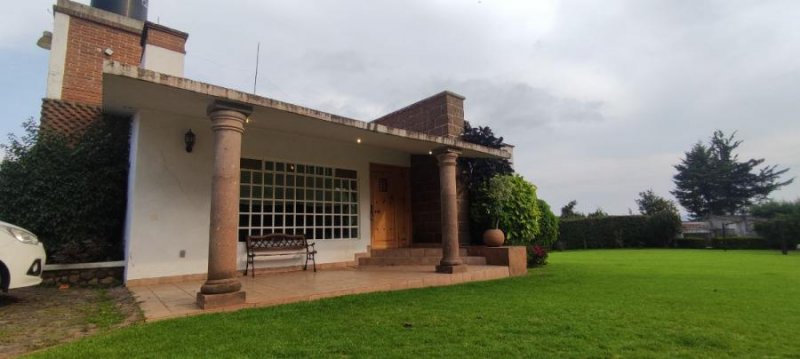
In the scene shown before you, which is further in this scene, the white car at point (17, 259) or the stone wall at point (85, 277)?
the stone wall at point (85, 277)

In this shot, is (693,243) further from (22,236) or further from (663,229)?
(22,236)

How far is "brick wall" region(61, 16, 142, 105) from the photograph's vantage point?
8.70 metres

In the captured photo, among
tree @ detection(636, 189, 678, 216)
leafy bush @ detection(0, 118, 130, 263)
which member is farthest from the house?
tree @ detection(636, 189, 678, 216)

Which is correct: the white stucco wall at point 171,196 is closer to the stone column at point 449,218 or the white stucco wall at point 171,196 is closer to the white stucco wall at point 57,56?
the stone column at point 449,218

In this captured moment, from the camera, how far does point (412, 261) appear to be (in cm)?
805

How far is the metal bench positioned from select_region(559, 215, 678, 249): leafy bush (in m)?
17.9

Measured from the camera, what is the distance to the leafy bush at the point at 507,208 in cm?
Result: 843

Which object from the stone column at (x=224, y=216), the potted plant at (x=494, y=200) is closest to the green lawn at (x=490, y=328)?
the stone column at (x=224, y=216)

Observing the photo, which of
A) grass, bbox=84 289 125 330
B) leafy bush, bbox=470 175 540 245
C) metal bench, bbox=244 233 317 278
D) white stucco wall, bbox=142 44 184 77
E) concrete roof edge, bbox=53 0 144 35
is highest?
concrete roof edge, bbox=53 0 144 35

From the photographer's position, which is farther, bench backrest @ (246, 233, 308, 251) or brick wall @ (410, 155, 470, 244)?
brick wall @ (410, 155, 470, 244)

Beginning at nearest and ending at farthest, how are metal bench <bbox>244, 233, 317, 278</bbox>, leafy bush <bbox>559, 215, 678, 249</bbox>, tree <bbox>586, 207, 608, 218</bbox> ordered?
metal bench <bbox>244, 233, 317, 278</bbox>
leafy bush <bbox>559, 215, 678, 249</bbox>
tree <bbox>586, 207, 608, 218</bbox>

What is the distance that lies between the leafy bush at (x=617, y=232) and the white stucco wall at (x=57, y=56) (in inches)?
858

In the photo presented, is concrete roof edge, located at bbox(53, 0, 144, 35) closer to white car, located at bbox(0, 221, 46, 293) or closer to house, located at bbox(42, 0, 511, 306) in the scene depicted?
house, located at bbox(42, 0, 511, 306)

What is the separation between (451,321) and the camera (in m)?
3.53
